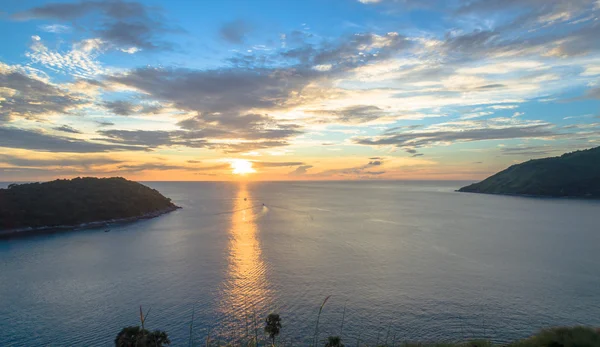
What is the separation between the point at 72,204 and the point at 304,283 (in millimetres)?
142828

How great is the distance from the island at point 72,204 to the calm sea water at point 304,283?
895 inches

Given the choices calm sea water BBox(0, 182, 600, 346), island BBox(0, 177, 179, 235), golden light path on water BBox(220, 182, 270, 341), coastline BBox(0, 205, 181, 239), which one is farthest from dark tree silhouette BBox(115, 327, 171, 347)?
island BBox(0, 177, 179, 235)

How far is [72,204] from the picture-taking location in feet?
495

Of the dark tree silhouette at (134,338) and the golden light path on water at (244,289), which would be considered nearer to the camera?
the dark tree silhouette at (134,338)

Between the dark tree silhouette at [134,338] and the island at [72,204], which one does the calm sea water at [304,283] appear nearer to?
the dark tree silhouette at [134,338]

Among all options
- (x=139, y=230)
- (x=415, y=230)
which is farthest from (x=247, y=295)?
(x=139, y=230)

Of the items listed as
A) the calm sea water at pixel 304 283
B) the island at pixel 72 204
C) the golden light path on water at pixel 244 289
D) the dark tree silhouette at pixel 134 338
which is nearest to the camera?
the dark tree silhouette at pixel 134 338

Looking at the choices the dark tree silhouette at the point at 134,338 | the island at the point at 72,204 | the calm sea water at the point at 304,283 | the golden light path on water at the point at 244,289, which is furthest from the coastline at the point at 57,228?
the dark tree silhouette at the point at 134,338

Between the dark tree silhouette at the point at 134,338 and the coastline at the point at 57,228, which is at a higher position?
the dark tree silhouette at the point at 134,338

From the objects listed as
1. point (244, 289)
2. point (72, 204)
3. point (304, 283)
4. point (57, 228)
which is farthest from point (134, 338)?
point (72, 204)

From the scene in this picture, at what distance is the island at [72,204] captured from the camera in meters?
130

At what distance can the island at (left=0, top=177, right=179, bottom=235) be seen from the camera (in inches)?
5123

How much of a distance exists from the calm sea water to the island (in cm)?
2275

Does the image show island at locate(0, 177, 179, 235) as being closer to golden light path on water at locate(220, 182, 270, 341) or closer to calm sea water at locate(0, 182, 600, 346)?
calm sea water at locate(0, 182, 600, 346)
